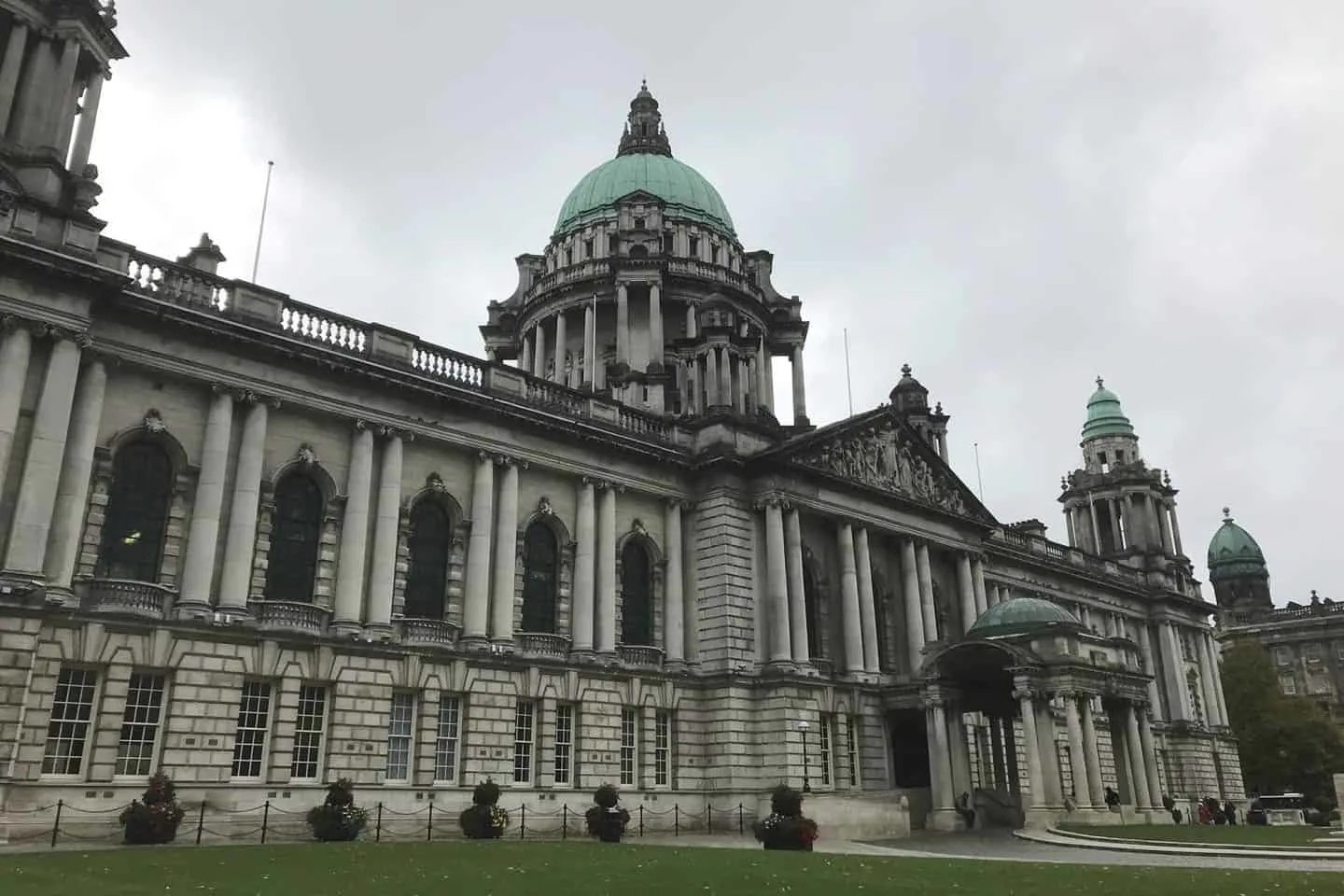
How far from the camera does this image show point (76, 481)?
2727cm

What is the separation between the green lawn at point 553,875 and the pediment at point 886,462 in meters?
22.9

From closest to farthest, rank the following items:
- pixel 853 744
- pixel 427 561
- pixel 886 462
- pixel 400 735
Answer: pixel 400 735, pixel 427 561, pixel 853 744, pixel 886 462

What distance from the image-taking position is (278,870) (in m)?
18.8

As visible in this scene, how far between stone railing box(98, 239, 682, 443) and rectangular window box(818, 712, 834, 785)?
12.9 meters

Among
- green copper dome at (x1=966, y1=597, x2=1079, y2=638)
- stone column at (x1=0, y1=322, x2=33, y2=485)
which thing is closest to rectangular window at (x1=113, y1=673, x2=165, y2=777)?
stone column at (x1=0, y1=322, x2=33, y2=485)

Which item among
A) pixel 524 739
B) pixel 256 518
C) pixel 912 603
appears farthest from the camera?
pixel 912 603

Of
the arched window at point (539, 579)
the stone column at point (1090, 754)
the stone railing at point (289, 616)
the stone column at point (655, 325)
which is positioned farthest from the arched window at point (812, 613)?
the stone railing at point (289, 616)

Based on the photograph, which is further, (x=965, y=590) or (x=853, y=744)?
(x=965, y=590)

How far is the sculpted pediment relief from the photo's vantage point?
151 feet

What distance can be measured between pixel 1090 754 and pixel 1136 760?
5185 mm

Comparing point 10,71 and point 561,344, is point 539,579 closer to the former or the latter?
point 10,71

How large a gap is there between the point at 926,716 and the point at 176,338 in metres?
31.1

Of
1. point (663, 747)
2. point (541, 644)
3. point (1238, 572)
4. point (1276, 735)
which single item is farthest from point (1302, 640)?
point (541, 644)

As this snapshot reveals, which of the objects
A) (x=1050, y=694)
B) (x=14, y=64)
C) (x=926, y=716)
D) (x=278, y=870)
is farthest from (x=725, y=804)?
(x=14, y=64)
